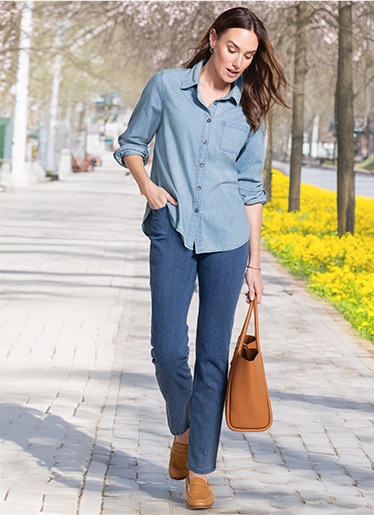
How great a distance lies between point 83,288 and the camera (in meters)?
13.4

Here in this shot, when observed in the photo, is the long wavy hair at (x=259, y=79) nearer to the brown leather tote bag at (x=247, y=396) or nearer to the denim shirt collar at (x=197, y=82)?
the denim shirt collar at (x=197, y=82)

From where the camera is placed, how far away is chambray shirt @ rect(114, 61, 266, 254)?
4855 mm

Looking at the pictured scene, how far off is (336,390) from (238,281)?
319 cm

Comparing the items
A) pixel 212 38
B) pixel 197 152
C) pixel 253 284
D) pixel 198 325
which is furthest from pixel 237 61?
pixel 198 325

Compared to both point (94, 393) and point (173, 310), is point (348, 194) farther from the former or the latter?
point (173, 310)

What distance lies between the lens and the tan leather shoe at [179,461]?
5.24 m

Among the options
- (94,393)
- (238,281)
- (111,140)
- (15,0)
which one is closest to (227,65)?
(238,281)

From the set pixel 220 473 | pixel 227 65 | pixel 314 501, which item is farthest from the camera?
pixel 220 473

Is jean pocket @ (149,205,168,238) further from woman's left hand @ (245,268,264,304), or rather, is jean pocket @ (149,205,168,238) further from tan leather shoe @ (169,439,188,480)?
tan leather shoe @ (169,439,188,480)

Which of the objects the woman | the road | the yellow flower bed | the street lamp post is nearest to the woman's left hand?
the woman

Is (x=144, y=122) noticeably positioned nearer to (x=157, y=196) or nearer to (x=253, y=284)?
(x=157, y=196)

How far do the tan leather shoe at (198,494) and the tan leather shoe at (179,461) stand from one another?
0.17 meters

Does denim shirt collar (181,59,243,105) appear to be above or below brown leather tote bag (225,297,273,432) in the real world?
above

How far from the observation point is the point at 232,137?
4.90 metres
